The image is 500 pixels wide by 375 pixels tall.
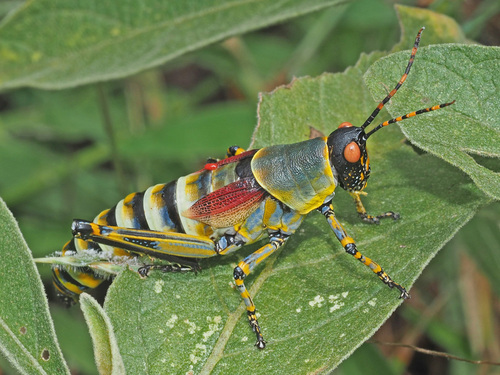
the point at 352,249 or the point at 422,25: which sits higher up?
the point at 422,25

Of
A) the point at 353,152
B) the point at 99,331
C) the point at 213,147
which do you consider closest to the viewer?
the point at 99,331

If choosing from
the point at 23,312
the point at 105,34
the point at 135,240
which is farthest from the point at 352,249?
the point at 105,34

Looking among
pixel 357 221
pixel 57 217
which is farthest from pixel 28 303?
pixel 57 217

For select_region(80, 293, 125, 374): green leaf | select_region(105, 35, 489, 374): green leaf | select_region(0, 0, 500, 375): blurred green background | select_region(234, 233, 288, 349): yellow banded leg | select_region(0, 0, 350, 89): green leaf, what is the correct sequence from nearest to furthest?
select_region(80, 293, 125, 374): green leaf → select_region(105, 35, 489, 374): green leaf → select_region(234, 233, 288, 349): yellow banded leg → select_region(0, 0, 350, 89): green leaf → select_region(0, 0, 500, 375): blurred green background

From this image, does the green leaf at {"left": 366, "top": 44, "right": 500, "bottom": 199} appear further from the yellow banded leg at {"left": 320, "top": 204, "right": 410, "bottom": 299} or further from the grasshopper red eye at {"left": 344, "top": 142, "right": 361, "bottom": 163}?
the yellow banded leg at {"left": 320, "top": 204, "right": 410, "bottom": 299}

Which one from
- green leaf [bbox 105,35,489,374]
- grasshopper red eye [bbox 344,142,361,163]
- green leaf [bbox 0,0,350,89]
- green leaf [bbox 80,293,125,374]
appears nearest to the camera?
green leaf [bbox 80,293,125,374]

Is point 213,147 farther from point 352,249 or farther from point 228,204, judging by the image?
point 352,249

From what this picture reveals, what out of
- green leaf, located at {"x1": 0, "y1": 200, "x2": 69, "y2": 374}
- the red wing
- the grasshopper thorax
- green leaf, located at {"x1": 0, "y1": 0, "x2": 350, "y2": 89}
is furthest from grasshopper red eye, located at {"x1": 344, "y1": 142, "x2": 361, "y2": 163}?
green leaf, located at {"x1": 0, "y1": 200, "x2": 69, "y2": 374}
